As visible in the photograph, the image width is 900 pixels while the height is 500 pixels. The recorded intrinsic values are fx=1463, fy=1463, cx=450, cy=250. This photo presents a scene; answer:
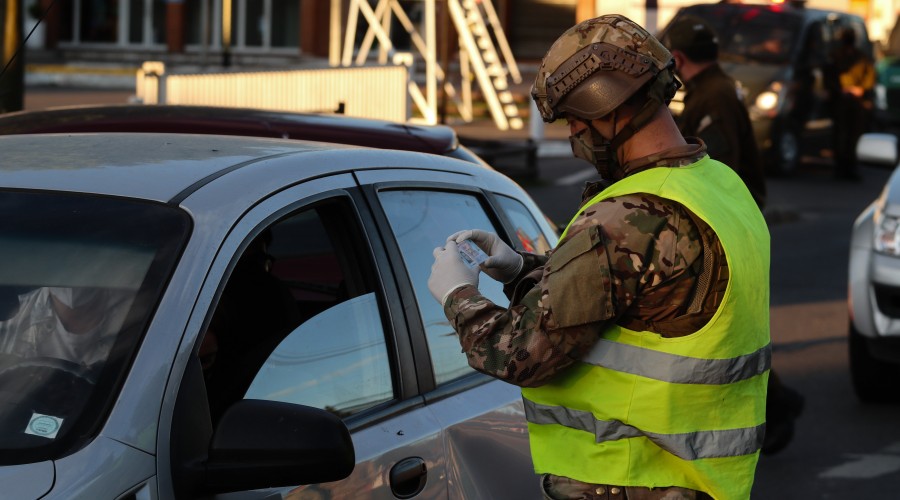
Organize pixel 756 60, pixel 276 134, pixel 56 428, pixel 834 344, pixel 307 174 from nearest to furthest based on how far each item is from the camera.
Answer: pixel 56 428 → pixel 307 174 → pixel 276 134 → pixel 834 344 → pixel 756 60

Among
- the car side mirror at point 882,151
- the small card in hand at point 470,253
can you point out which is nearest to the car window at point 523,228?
the small card in hand at point 470,253

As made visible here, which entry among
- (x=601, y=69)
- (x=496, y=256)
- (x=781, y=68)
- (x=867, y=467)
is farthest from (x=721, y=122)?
(x=781, y=68)

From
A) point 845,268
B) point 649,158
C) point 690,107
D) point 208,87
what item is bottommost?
point 845,268

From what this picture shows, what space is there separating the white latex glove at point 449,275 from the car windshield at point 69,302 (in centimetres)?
51

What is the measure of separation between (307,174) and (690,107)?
160 inches

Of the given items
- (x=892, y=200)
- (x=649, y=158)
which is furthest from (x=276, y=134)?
(x=892, y=200)

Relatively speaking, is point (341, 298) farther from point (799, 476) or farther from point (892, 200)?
point (892, 200)

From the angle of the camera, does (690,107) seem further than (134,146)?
Yes

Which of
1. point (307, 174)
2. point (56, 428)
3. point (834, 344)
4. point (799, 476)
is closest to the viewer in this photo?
point (56, 428)

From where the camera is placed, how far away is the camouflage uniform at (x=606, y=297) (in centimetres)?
275

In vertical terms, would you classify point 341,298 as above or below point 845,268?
above

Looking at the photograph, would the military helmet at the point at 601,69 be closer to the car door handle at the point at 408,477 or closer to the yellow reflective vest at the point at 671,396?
the yellow reflective vest at the point at 671,396

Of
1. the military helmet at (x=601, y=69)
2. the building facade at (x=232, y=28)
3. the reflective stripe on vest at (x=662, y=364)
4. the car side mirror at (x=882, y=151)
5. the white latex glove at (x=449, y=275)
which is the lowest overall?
the building facade at (x=232, y=28)

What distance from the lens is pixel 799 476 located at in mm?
6648
